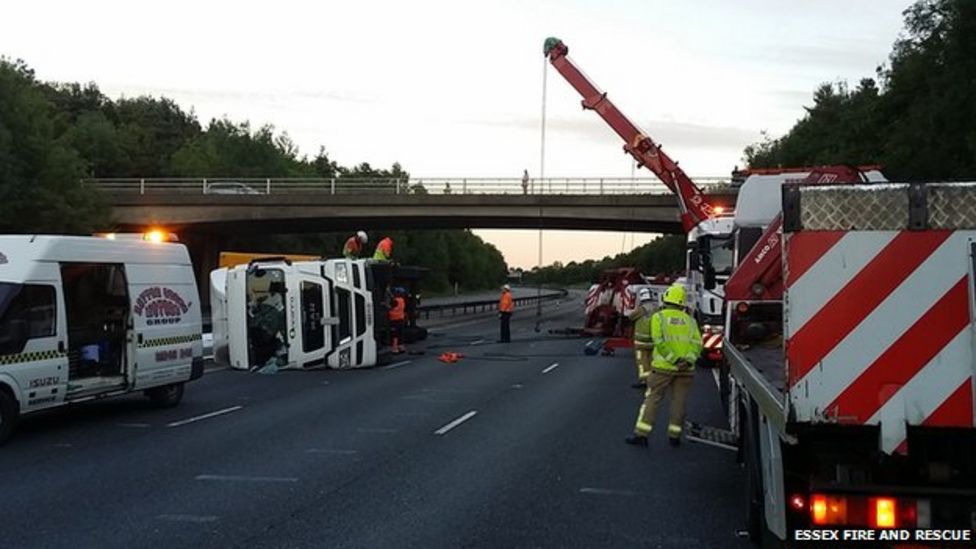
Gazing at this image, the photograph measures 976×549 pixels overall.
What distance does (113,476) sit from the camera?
898 cm

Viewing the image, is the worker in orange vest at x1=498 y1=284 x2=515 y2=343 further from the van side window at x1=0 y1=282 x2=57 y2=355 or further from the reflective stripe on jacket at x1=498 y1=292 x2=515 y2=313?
the van side window at x1=0 y1=282 x2=57 y2=355

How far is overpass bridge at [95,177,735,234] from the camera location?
5247 centimetres

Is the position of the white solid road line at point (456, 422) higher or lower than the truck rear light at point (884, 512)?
lower

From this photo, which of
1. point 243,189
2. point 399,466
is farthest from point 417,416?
point 243,189

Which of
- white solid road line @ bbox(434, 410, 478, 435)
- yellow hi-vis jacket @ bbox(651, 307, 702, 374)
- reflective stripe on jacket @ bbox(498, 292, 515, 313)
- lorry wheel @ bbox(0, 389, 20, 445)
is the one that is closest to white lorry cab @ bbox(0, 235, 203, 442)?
lorry wheel @ bbox(0, 389, 20, 445)

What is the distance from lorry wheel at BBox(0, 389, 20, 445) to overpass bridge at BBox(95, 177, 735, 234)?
136ft

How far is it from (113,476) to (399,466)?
2.63 m

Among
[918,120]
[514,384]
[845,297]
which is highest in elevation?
[918,120]

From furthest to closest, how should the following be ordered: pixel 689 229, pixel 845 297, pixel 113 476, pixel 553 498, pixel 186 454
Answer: pixel 689 229
pixel 186 454
pixel 113 476
pixel 553 498
pixel 845 297

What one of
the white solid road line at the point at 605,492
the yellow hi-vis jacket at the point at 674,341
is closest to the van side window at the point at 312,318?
the yellow hi-vis jacket at the point at 674,341

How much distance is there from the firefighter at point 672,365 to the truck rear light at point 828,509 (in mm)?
5762

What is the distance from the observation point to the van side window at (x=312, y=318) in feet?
64.8

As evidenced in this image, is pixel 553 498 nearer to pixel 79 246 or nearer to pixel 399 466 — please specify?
pixel 399 466

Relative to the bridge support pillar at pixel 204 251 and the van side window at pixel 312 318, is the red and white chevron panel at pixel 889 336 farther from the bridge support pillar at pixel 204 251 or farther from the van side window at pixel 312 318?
the bridge support pillar at pixel 204 251
